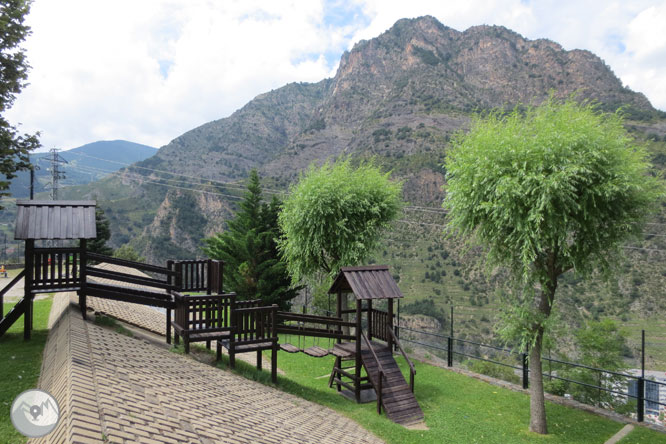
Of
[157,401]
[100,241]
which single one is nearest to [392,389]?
[157,401]

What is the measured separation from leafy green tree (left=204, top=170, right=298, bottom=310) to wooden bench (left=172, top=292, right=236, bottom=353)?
10990 mm

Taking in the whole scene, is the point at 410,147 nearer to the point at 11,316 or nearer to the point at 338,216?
the point at 338,216

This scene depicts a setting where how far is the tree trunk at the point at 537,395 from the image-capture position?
392 inches

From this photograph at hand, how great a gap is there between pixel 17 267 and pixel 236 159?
94.3m

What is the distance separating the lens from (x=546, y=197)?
352 inches

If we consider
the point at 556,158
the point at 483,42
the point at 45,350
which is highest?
the point at 483,42

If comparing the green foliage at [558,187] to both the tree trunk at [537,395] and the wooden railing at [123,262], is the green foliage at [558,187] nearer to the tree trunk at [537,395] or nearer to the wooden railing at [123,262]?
the tree trunk at [537,395]

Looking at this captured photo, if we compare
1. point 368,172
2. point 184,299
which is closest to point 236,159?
point 368,172

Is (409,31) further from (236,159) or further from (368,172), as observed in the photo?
(368,172)

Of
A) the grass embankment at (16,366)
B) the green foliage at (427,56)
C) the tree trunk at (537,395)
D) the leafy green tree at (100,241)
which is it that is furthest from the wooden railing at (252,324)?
the green foliage at (427,56)

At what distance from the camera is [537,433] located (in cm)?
981

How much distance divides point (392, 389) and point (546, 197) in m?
6.35

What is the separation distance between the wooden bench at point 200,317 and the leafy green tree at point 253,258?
36.1 feet

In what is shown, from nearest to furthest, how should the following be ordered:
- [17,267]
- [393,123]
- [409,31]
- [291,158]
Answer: [17,267], [393,123], [291,158], [409,31]
